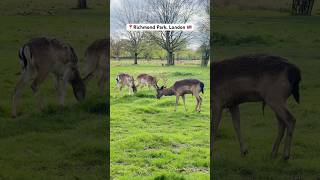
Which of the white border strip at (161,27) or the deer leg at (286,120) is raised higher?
the white border strip at (161,27)

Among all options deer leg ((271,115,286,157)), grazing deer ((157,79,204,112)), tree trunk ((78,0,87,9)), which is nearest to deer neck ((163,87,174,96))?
grazing deer ((157,79,204,112))

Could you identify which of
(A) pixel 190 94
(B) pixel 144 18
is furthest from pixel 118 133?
(B) pixel 144 18

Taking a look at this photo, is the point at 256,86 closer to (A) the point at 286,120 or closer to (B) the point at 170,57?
(A) the point at 286,120

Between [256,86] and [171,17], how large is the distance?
111 centimetres

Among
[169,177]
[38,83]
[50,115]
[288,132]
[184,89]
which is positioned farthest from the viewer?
[38,83]

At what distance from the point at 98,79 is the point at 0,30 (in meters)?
1.35

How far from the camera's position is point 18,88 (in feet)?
19.0

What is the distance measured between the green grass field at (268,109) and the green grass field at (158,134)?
13.5 inches

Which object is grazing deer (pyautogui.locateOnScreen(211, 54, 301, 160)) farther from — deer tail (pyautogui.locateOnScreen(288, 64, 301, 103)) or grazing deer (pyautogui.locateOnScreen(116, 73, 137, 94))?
grazing deer (pyautogui.locateOnScreen(116, 73, 137, 94))

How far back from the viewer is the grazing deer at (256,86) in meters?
5.19

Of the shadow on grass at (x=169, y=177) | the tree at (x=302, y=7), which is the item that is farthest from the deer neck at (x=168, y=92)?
the tree at (x=302, y=7)

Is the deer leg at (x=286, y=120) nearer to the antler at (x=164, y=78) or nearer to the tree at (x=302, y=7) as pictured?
the antler at (x=164, y=78)

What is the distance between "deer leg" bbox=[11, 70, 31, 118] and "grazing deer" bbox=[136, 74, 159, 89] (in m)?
1.48

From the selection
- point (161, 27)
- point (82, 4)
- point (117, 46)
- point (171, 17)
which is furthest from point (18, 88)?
point (171, 17)
